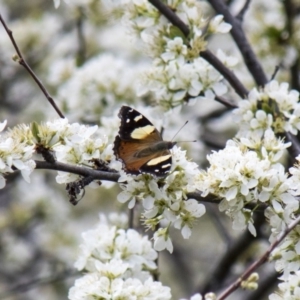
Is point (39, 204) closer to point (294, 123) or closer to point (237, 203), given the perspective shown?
point (294, 123)

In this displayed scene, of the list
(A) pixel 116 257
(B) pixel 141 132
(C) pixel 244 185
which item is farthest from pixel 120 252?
(C) pixel 244 185

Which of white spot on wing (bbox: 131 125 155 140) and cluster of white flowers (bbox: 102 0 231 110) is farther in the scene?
cluster of white flowers (bbox: 102 0 231 110)

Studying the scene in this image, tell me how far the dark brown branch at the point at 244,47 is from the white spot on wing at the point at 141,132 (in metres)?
0.94

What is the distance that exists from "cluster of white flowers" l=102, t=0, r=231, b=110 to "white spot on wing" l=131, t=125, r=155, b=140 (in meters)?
0.50

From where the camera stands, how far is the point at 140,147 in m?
2.80

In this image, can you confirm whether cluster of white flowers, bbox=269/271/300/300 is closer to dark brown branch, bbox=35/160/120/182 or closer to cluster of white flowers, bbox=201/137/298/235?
cluster of white flowers, bbox=201/137/298/235

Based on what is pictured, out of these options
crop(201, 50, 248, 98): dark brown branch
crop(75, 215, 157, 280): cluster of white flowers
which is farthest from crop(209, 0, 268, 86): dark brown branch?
crop(75, 215, 157, 280): cluster of white flowers

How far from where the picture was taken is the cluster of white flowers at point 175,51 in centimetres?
338

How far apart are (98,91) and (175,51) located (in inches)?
63.8

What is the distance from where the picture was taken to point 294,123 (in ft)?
10.6

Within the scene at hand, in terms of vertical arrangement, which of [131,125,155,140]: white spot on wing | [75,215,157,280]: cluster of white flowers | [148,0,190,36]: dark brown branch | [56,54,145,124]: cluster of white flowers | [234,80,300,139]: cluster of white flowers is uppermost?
[148,0,190,36]: dark brown branch

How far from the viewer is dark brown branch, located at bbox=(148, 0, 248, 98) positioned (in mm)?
3369

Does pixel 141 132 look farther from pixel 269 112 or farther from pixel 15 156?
pixel 269 112

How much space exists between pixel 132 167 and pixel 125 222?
126 centimetres
